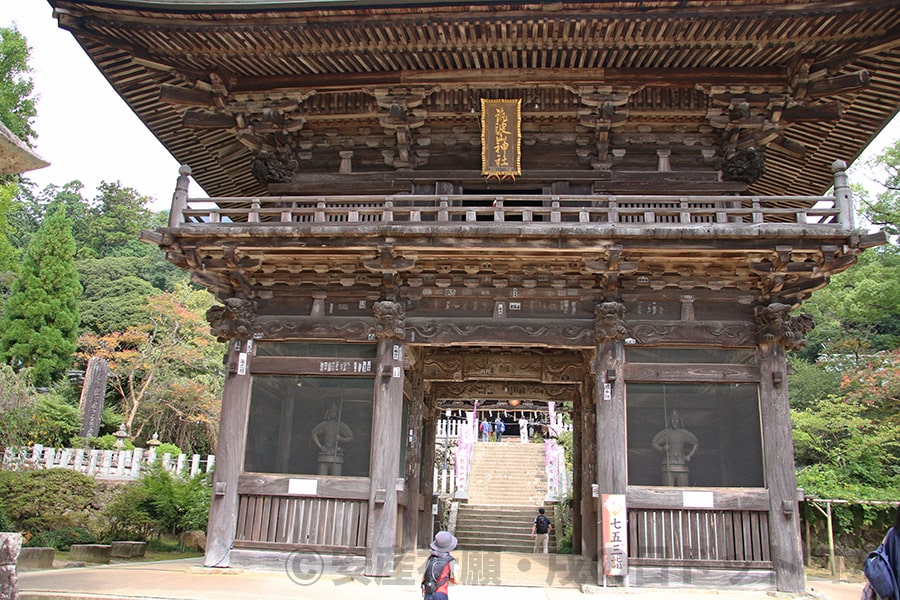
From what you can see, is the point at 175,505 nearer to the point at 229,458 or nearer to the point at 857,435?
the point at 229,458

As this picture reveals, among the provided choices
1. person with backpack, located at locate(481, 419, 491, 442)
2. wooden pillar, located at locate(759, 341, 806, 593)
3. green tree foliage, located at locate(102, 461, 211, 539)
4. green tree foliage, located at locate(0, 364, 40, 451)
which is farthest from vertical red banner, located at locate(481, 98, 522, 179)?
person with backpack, located at locate(481, 419, 491, 442)

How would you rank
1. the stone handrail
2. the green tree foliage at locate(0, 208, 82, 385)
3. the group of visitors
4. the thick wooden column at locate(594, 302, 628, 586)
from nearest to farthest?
the thick wooden column at locate(594, 302, 628, 586) → the stone handrail → the green tree foliage at locate(0, 208, 82, 385) → the group of visitors

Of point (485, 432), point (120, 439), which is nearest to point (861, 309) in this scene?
point (485, 432)

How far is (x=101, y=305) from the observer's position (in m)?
42.0

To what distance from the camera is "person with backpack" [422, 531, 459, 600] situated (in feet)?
20.2

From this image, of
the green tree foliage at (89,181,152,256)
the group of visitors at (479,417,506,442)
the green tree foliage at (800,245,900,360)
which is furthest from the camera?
the green tree foliage at (89,181,152,256)

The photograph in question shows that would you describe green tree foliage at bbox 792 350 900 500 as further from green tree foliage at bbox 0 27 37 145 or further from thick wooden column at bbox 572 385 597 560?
green tree foliage at bbox 0 27 37 145

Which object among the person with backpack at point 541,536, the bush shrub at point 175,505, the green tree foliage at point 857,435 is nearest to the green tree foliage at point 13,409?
the bush shrub at point 175,505

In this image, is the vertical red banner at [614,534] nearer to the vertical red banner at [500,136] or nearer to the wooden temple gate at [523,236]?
the wooden temple gate at [523,236]

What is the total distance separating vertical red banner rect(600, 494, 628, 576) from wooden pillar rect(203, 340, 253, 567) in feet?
20.8

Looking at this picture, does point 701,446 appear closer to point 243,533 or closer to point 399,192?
point 399,192

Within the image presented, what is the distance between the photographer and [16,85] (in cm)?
3281

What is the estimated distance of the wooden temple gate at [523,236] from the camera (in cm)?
1069

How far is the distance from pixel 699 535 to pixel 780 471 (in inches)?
67.0
